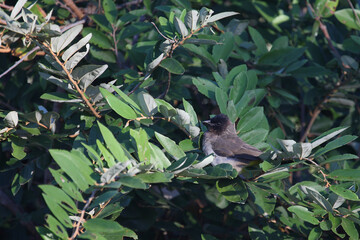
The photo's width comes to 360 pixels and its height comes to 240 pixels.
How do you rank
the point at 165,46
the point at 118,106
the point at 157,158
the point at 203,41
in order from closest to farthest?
the point at 157,158, the point at 118,106, the point at 203,41, the point at 165,46

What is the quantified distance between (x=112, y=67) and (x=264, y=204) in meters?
1.74

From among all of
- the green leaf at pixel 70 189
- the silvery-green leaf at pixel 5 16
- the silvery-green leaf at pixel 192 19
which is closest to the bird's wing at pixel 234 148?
the silvery-green leaf at pixel 192 19

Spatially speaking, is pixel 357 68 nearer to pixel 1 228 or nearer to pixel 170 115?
pixel 170 115

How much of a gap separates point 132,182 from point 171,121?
37.6 inches

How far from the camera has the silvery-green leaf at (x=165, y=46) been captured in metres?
2.86

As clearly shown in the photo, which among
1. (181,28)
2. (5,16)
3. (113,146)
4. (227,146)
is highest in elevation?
(5,16)

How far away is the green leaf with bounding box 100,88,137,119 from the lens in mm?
2487

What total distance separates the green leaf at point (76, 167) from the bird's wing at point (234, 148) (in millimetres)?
1445

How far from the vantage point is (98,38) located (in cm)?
362

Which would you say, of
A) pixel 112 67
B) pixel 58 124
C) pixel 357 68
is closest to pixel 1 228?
pixel 58 124

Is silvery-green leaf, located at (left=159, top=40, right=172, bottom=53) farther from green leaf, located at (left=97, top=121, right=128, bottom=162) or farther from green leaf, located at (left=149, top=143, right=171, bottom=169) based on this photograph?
green leaf, located at (left=97, top=121, right=128, bottom=162)

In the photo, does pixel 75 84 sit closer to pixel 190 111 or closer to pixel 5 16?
pixel 5 16

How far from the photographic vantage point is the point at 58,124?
4.02 metres

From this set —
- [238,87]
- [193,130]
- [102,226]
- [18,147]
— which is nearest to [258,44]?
[238,87]
